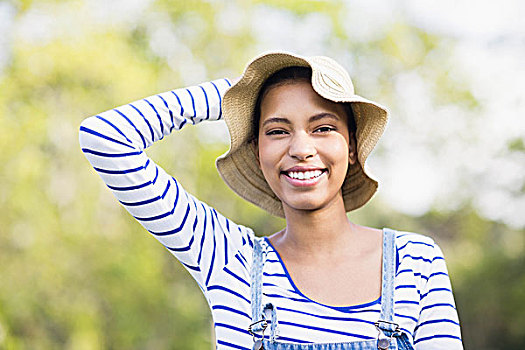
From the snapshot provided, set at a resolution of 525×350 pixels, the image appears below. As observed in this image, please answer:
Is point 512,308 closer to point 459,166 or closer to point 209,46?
point 459,166

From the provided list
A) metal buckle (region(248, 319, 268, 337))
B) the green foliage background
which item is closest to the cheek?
metal buckle (region(248, 319, 268, 337))

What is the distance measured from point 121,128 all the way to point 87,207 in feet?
25.1

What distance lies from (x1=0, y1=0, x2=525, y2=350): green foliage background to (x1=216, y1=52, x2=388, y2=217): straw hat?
717 centimetres

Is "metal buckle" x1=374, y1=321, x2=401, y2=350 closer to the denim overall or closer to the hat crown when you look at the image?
the denim overall

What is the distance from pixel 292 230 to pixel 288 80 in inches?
13.1

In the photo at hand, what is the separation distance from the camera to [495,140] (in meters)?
10.5

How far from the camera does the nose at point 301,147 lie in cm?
138

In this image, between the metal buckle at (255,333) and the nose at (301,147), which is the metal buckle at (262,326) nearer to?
the metal buckle at (255,333)

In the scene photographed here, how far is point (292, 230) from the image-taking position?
5.00 feet

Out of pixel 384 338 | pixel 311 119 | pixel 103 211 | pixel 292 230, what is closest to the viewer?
pixel 384 338

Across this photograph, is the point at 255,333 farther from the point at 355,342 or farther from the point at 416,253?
the point at 416,253

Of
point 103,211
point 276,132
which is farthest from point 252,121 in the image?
point 103,211

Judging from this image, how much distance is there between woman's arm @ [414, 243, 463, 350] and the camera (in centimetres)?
134

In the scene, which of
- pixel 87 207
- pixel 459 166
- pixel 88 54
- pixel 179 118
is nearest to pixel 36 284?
pixel 87 207
